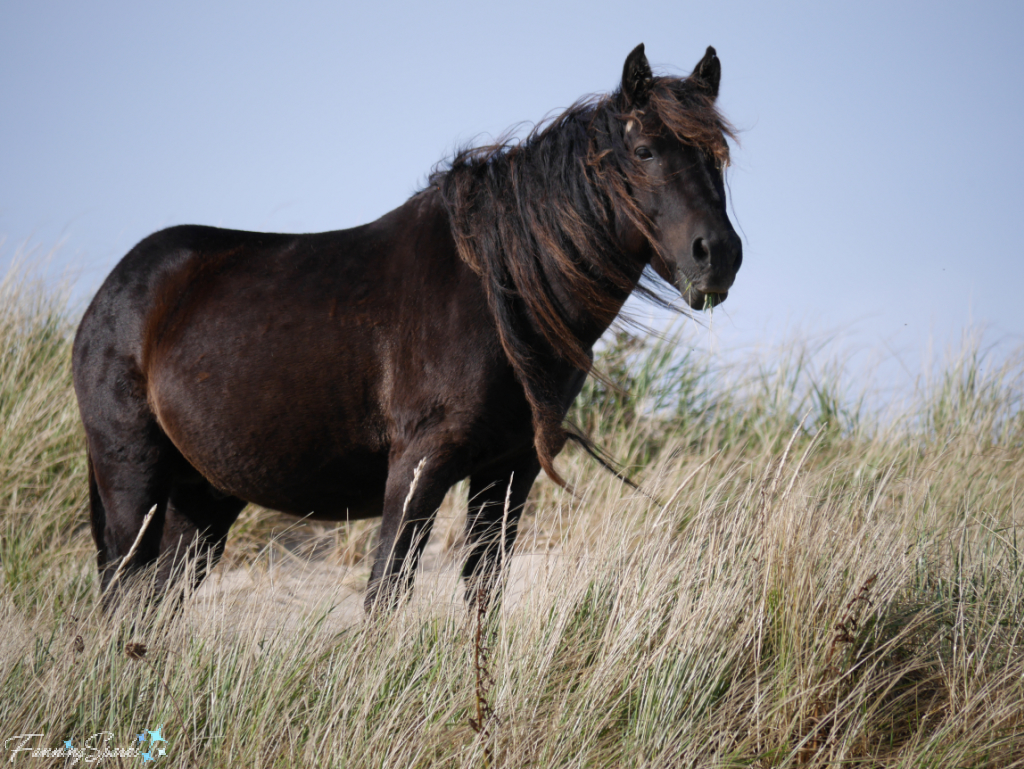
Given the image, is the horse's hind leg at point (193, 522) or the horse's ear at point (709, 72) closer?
the horse's ear at point (709, 72)

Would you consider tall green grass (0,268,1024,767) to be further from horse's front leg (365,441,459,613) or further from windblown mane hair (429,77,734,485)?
windblown mane hair (429,77,734,485)

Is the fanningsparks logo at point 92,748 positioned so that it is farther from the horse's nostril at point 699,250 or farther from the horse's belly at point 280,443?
the horse's nostril at point 699,250

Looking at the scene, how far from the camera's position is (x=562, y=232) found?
2.69 metres

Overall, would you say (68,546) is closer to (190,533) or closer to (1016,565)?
(190,533)

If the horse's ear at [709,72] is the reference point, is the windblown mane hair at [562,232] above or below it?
below

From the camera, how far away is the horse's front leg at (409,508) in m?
2.50

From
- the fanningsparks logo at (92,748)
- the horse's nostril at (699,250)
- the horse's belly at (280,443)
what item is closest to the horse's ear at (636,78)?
the horse's nostril at (699,250)

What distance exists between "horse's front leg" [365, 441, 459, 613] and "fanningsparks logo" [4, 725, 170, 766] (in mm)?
697

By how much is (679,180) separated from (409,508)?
135 centimetres

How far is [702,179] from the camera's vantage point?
8.00ft

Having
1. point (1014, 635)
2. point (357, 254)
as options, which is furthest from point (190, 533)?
point (1014, 635)

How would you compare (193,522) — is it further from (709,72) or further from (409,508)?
(709,72)

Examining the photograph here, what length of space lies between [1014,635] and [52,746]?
2795 millimetres

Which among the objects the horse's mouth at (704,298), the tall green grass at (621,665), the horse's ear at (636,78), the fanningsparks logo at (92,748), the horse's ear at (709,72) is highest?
the horse's ear at (709,72)
